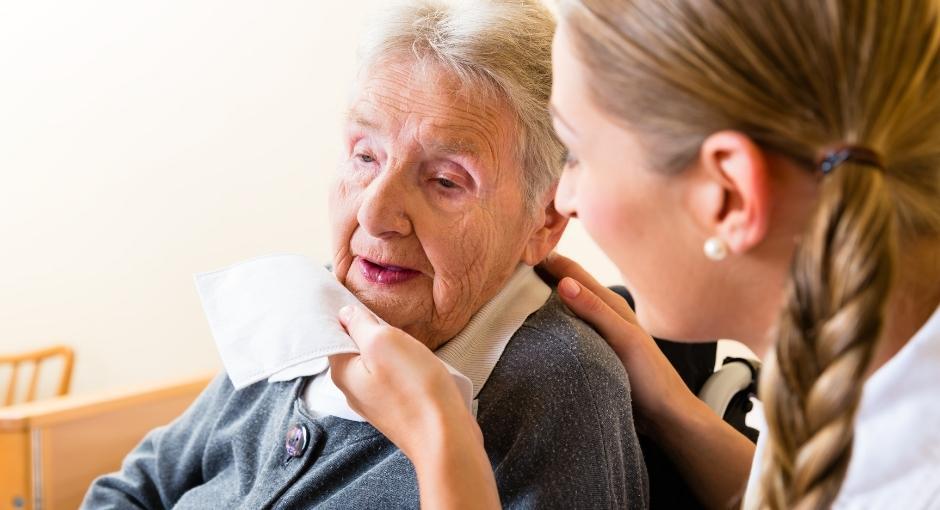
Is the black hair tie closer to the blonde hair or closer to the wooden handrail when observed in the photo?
the blonde hair

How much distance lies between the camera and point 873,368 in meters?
0.80

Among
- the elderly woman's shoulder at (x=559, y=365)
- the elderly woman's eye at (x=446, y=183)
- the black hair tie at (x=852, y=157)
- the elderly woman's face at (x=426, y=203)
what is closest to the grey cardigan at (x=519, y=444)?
the elderly woman's shoulder at (x=559, y=365)

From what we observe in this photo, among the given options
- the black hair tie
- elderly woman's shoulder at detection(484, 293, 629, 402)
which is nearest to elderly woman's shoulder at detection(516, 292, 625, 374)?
elderly woman's shoulder at detection(484, 293, 629, 402)

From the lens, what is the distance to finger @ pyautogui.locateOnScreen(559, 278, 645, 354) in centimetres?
129

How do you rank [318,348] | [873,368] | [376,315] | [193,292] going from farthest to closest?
[193,292]
[376,315]
[318,348]
[873,368]

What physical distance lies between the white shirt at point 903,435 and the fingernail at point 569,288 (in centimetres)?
55

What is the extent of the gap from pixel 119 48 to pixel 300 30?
2.26ft

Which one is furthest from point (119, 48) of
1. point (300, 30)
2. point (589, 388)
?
point (589, 388)

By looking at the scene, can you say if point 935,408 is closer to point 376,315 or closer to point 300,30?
point 376,315

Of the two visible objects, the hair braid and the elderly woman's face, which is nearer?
the hair braid

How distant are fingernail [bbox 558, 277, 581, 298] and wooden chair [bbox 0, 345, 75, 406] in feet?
9.04

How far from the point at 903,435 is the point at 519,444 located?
48cm

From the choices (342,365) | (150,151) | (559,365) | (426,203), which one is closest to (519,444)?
(559,365)

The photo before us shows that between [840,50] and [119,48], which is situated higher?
[840,50]
